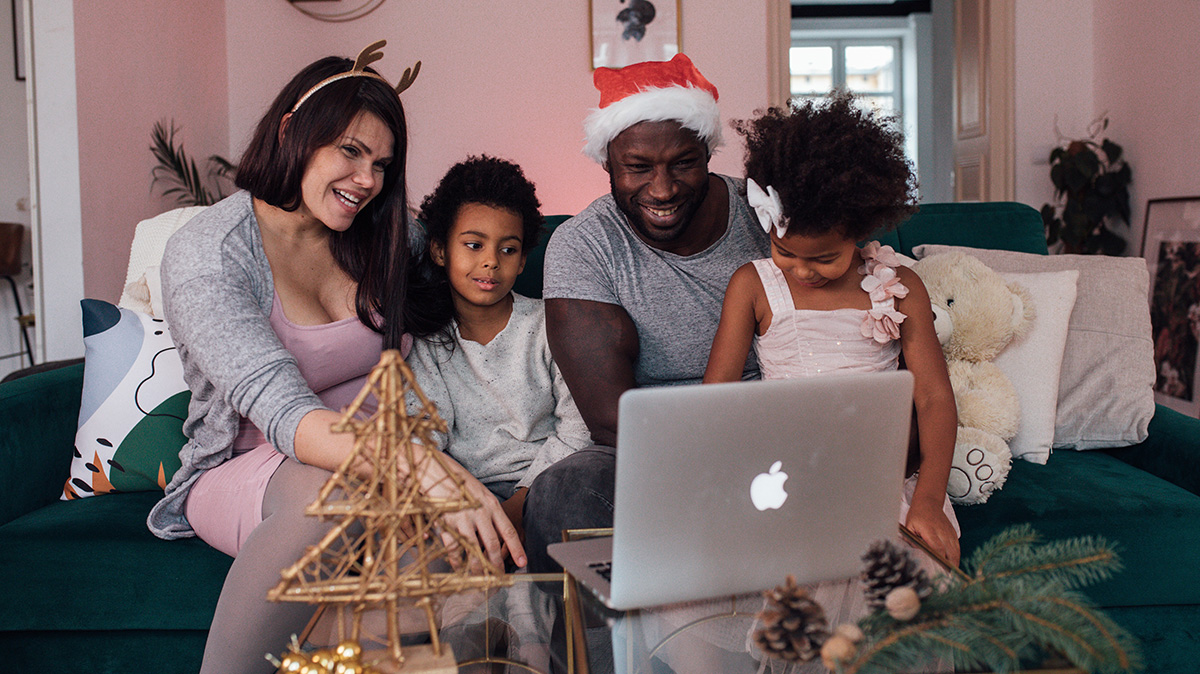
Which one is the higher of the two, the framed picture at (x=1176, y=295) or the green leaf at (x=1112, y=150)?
the green leaf at (x=1112, y=150)

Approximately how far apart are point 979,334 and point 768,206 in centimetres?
66

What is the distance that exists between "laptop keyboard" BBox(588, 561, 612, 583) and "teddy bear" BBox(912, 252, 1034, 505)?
89cm

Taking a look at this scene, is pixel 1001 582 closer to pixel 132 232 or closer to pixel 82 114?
pixel 82 114

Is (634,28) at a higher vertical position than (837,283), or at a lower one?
higher

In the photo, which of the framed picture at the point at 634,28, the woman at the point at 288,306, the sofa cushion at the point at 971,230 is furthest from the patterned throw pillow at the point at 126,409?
the framed picture at the point at 634,28

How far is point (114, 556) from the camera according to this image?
1373 mm

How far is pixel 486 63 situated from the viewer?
3.84 metres

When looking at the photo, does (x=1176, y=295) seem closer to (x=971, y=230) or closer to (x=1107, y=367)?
(x=971, y=230)

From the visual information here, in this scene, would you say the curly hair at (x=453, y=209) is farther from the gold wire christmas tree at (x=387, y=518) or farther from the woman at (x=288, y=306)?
the gold wire christmas tree at (x=387, y=518)

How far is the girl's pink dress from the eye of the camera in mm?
1412

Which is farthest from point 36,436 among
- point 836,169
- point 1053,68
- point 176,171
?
point 1053,68

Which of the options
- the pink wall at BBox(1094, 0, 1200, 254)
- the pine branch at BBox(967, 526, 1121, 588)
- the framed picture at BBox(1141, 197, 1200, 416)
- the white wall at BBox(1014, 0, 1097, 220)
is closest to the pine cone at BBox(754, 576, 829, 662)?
the pine branch at BBox(967, 526, 1121, 588)

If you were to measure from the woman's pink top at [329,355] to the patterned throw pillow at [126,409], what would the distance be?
322mm

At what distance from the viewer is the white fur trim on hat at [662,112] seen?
4.85ft
